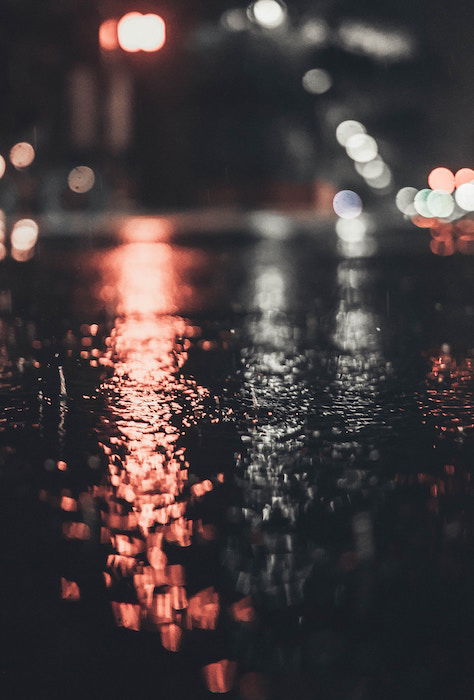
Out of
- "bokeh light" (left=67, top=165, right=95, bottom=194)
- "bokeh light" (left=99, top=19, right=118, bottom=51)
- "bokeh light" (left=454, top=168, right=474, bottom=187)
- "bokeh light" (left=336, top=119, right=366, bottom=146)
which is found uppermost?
"bokeh light" (left=336, top=119, right=366, bottom=146)

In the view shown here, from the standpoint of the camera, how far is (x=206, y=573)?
3.01 metres

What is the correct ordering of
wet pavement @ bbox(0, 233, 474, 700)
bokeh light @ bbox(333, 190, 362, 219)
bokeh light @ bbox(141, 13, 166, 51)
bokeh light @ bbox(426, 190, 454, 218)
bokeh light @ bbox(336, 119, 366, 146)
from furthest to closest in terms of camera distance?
bokeh light @ bbox(336, 119, 366, 146)
bokeh light @ bbox(426, 190, 454, 218)
bokeh light @ bbox(333, 190, 362, 219)
bokeh light @ bbox(141, 13, 166, 51)
wet pavement @ bbox(0, 233, 474, 700)

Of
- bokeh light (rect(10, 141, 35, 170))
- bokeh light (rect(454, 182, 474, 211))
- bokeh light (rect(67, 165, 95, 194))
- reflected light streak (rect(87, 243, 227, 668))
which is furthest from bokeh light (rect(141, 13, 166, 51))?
bokeh light (rect(454, 182, 474, 211))

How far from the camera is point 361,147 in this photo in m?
102

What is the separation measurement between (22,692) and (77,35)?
1361 inches

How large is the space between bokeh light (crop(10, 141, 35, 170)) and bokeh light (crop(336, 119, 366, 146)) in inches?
2228

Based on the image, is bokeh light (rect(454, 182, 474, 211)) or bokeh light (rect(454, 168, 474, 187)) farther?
bokeh light (rect(454, 168, 474, 187))

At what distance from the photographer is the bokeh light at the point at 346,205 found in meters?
46.8

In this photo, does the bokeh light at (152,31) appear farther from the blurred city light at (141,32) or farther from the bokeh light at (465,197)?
the bokeh light at (465,197)

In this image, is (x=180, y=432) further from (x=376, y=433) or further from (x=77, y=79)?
(x=77, y=79)

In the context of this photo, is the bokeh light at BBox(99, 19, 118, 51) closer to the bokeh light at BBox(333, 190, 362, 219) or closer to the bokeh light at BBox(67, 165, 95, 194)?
the bokeh light at BBox(67, 165, 95, 194)

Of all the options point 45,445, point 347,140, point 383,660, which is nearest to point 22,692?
point 383,660

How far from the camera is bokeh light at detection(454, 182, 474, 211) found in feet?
178

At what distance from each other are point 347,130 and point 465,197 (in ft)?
138
